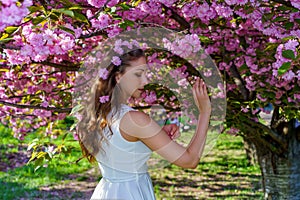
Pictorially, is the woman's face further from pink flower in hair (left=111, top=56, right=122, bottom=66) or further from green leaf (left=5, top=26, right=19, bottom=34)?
green leaf (left=5, top=26, right=19, bottom=34)

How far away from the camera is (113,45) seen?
9.03 ft

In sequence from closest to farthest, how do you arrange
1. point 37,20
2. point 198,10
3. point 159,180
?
point 37,20, point 198,10, point 159,180

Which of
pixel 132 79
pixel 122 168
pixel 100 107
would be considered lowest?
pixel 122 168

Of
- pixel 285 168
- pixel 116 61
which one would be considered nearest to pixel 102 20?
pixel 116 61

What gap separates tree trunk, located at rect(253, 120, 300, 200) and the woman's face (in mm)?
2602

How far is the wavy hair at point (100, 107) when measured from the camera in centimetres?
225

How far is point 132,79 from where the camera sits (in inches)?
86.4

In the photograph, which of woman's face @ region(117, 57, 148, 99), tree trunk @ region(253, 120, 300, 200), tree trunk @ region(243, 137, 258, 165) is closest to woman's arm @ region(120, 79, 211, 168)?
woman's face @ region(117, 57, 148, 99)

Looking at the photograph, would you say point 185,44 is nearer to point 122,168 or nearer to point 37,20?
point 122,168

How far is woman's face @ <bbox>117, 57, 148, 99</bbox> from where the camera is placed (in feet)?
7.15

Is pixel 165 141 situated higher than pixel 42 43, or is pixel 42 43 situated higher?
pixel 42 43

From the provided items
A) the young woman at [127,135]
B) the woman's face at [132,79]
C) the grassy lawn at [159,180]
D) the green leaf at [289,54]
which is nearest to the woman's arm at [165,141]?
the young woman at [127,135]

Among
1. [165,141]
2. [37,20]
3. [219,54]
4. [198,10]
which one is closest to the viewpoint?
[37,20]

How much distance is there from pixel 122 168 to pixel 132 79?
Result: 17.2 inches
